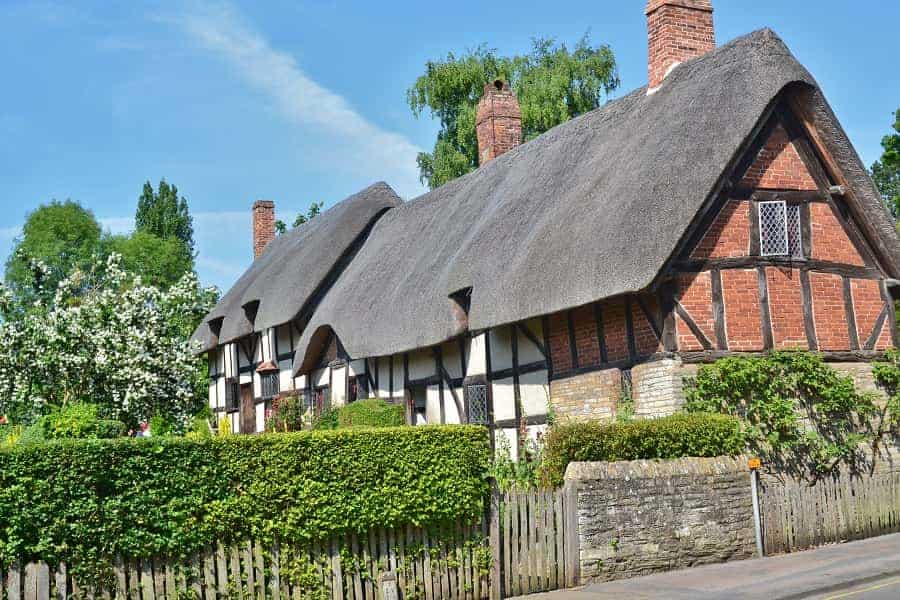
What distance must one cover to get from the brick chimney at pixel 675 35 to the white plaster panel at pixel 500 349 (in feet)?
16.1

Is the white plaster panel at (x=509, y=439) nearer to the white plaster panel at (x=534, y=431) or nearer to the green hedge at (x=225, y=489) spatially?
the white plaster panel at (x=534, y=431)

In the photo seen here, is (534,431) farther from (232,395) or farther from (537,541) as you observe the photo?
(232,395)

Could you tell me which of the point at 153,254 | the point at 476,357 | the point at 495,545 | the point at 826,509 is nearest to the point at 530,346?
the point at 476,357

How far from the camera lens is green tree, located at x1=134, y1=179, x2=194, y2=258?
57969 mm

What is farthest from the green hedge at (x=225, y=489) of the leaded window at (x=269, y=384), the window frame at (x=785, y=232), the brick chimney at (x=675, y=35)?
the leaded window at (x=269, y=384)

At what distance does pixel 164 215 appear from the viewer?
191 feet

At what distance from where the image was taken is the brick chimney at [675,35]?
58.2ft

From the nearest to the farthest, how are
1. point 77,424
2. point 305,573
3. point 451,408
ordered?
1. point 305,573
2. point 77,424
3. point 451,408

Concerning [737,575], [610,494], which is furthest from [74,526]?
[737,575]

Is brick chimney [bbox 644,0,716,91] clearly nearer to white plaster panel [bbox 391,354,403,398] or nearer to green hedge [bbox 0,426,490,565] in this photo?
white plaster panel [bbox 391,354,403,398]

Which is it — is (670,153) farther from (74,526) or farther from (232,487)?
(74,526)

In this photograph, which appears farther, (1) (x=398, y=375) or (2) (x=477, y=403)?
(1) (x=398, y=375)

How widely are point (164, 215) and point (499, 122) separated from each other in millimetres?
37208

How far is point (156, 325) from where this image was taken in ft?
69.9
